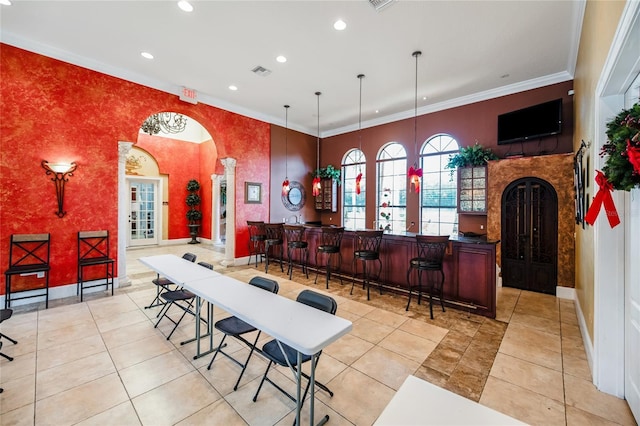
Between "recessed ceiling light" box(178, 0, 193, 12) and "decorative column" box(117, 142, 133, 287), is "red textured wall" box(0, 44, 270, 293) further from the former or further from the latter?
"recessed ceiling light" box(178, 0, 193, 12)

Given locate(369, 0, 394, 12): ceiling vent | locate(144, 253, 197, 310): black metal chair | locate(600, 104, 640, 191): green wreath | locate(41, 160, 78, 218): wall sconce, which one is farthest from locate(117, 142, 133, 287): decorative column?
locate(600, 104, 640, 191): green wreath

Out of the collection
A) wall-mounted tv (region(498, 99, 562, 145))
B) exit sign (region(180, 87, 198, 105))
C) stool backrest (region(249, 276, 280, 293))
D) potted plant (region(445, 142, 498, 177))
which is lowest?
stool backrest (region(249, 276, 280, 293))

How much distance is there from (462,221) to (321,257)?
3067 mm

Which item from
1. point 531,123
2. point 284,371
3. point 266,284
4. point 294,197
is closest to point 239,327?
point 266,284

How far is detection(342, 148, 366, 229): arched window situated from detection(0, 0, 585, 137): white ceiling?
2252mm

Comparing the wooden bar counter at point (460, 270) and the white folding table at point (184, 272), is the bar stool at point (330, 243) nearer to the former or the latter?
the wooden bar counter at point (460, 270)

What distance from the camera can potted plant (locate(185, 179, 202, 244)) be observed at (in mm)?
9633

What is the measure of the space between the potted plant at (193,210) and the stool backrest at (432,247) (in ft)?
27.5

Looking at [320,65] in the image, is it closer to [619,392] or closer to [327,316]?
[327,316]

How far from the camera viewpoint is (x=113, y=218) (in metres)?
4.57

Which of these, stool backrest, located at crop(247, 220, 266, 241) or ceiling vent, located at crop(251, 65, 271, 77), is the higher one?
ceiling vent, located at crop(251, 65, 271, 77)

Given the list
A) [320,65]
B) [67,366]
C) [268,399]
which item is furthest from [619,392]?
[320,65]

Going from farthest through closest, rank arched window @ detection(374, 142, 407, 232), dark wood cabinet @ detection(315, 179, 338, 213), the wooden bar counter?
dark wood cabinet @ detection(315, 179, 338, 213) → arched window @ detection(374, 142, 407, 232) → the wooden bar counter

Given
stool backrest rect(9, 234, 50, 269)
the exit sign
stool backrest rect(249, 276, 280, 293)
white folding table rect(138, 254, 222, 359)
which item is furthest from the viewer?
the exit sign
